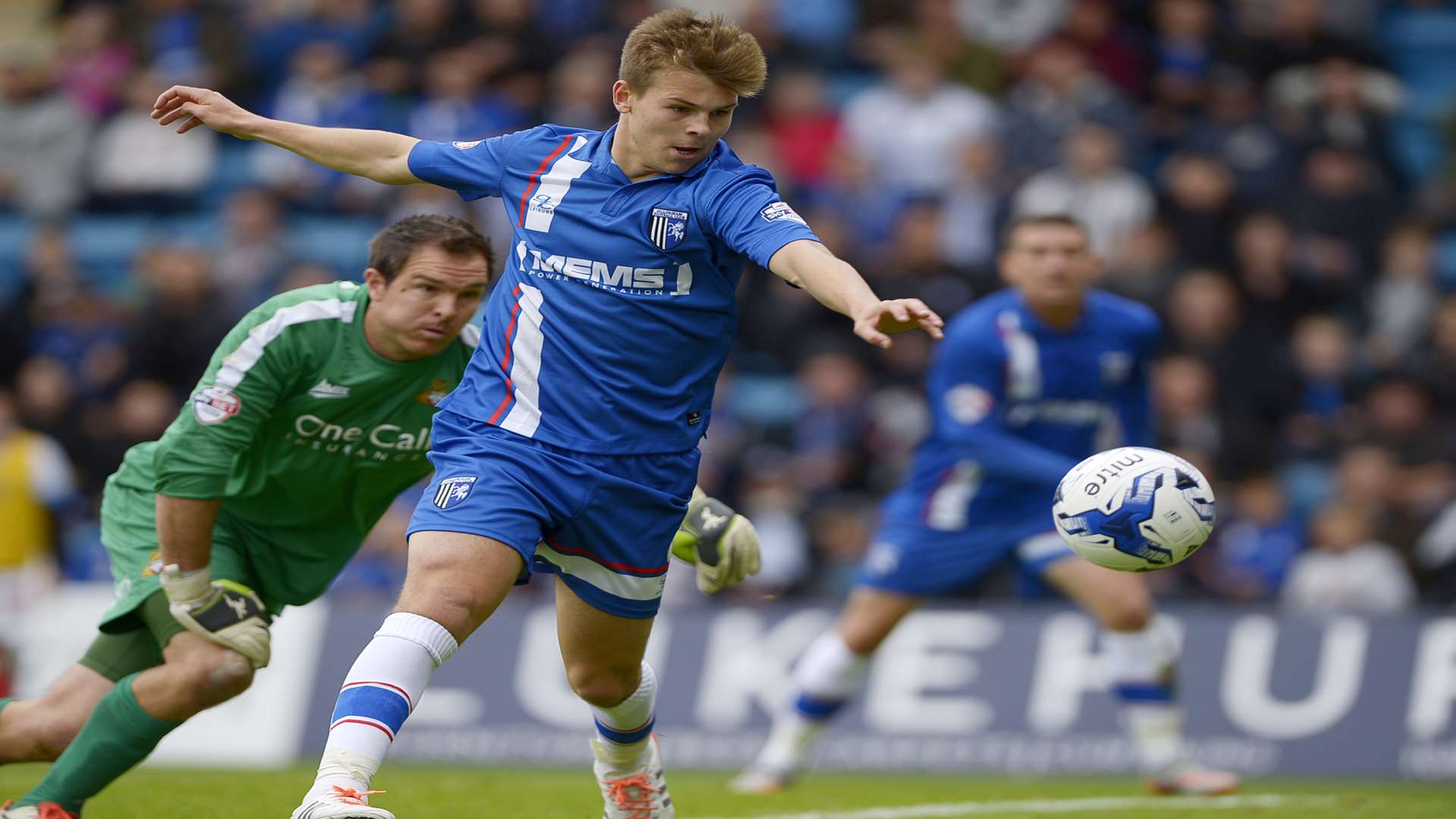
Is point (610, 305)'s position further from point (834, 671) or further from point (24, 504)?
point (24, 504)

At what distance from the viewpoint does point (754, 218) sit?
5430 millimetres

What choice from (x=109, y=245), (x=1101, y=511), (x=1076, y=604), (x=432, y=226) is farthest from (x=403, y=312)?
(x=109, y=245)

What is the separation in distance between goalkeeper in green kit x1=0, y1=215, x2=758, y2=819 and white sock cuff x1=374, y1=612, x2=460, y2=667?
120cm

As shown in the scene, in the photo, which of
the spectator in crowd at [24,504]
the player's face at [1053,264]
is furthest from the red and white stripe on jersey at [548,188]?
the spectator in crowd at [24,504]

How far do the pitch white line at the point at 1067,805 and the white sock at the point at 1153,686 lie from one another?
233mm

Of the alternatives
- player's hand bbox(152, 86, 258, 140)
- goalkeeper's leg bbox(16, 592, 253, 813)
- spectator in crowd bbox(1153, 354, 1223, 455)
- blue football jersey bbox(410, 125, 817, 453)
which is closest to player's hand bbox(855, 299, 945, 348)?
blue football jersey bbox(410, 125, 817, 453)

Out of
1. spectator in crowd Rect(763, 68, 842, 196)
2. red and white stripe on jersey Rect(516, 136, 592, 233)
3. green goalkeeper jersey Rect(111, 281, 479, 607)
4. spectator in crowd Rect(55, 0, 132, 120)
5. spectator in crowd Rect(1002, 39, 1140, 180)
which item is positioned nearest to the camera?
red and white stripe on jersey Rect(516, 136, 592, 233)

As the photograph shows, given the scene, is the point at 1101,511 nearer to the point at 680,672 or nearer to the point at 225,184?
the point at 680,672

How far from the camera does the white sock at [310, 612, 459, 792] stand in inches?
196

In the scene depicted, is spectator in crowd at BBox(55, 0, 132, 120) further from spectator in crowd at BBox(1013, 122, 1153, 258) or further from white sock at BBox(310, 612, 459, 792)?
white sock at BBox(310, 612, 459, 792)

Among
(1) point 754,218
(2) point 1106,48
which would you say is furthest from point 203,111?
(2) point 1106,48

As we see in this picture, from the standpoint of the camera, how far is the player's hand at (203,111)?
5934 mm

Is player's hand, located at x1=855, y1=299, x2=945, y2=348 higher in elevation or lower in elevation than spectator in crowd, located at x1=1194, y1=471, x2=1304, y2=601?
lower

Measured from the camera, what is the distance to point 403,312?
20.7 feet
